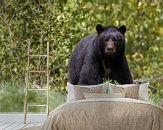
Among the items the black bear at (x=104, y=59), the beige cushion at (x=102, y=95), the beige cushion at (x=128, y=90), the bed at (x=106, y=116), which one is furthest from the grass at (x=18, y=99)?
the bed at (x=106, y=116)

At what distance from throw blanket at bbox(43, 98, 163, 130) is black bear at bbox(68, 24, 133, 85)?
1478 mm

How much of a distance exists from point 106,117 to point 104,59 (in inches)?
70.0

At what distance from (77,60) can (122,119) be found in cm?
200

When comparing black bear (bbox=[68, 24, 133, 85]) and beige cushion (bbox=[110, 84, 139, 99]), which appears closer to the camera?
beige cushion (bbox=[110, 84, 139, 99])

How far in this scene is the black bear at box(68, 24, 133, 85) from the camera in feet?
17.5

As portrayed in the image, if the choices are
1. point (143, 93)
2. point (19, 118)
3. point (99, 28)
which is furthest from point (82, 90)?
point (19, 118)

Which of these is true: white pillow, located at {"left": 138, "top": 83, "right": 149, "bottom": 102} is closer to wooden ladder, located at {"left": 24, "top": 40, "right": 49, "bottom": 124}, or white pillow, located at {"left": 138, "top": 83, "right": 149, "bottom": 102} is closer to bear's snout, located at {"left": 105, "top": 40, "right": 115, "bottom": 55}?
bear's snout, located at {"left": 105, "top": 40, "right": 115, "bottom": 55}

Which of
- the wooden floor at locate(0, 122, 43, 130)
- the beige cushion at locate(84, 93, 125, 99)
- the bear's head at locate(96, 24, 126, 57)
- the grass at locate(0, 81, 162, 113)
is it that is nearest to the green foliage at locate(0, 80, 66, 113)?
the grass at locate(0, 81, 162, 113)

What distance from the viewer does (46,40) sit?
6820mm

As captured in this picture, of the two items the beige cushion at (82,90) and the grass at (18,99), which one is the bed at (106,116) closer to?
the beige cushion at (82,90)

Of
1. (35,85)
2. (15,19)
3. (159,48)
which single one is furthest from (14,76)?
(159,48)

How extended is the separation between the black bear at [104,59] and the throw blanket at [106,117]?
1.48m

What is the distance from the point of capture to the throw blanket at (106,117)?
12.2 ft

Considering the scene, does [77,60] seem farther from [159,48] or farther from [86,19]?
[159,48]
